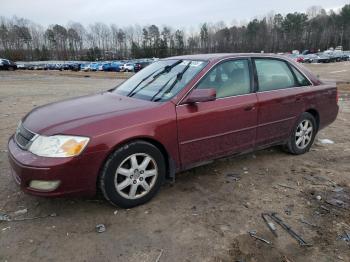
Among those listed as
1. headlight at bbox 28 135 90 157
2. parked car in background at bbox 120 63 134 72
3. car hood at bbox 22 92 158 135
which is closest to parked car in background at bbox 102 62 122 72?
parked car in background at bbox 120 63 134 72

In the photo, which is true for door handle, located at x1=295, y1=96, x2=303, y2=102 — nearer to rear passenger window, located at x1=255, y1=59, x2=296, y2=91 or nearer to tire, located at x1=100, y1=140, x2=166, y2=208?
rear passenger window, located at x1=255, y1=59, x2=296, y2=91

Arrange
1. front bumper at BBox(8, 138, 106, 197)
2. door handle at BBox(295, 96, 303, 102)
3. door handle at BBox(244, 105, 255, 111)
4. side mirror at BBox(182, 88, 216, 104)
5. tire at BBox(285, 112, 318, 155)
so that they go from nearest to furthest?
front bumper at BBox(8, 138, 106, 197) → side mirror at BBox(182, 88, 216, 104) → door handle at BBox(244, 105, 255, 111) → door handle at BBox(295, 96, 303, 102) → tire at BBox(285, 112, 318, 155)

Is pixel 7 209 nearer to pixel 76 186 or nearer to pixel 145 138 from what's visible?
pixel 76 186

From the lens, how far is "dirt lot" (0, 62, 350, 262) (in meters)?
2.94

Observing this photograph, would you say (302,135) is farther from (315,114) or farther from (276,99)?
(276,99)

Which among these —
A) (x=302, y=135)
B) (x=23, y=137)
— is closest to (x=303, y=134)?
(x=302, y=135)

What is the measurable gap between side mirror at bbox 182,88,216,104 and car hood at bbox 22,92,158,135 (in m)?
0.40

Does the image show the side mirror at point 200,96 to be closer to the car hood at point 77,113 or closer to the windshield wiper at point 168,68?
→ the car hood at point 77,113

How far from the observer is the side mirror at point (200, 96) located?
3771mm

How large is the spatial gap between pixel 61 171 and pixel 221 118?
1.94m

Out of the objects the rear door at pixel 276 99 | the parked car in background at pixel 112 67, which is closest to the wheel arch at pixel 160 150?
the rear door at pixel 276 99

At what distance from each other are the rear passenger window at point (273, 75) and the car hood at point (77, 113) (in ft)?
5.67

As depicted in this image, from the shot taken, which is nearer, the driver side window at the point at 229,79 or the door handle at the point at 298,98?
the driver side window at the point at 229,79

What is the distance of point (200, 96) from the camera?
3.77m
